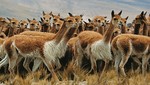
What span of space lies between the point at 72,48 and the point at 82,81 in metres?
2.76

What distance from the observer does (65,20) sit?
1288cm

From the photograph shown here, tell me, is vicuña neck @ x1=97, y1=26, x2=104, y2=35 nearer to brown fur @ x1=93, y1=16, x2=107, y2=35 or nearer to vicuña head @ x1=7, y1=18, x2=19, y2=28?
brown fur @ x1=93, y1=16, x2=107, y2=35

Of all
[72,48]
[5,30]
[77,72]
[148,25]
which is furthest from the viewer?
[5,30]

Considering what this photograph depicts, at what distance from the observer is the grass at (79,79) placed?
11355 millimetres

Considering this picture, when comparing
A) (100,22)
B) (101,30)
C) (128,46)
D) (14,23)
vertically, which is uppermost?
(128,46)

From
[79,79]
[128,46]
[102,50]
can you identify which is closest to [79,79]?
[79,79]

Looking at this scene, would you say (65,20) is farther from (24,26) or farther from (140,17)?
(24,26)

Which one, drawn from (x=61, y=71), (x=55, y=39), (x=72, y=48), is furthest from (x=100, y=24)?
(x=55, y=39)

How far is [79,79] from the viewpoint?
493 inches

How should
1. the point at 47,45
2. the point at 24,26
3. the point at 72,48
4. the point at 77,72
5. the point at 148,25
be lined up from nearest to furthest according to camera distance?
the point at 47,45, the point at 77,72, the point at 72,48, the point at 148,25, the point at 24,26

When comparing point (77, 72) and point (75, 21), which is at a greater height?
point (75, 21)

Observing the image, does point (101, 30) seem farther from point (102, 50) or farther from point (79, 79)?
point (79, 79)

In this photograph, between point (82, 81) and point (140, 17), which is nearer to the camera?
point (82, 81)

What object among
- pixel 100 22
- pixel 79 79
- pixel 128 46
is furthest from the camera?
pixel 100 22
